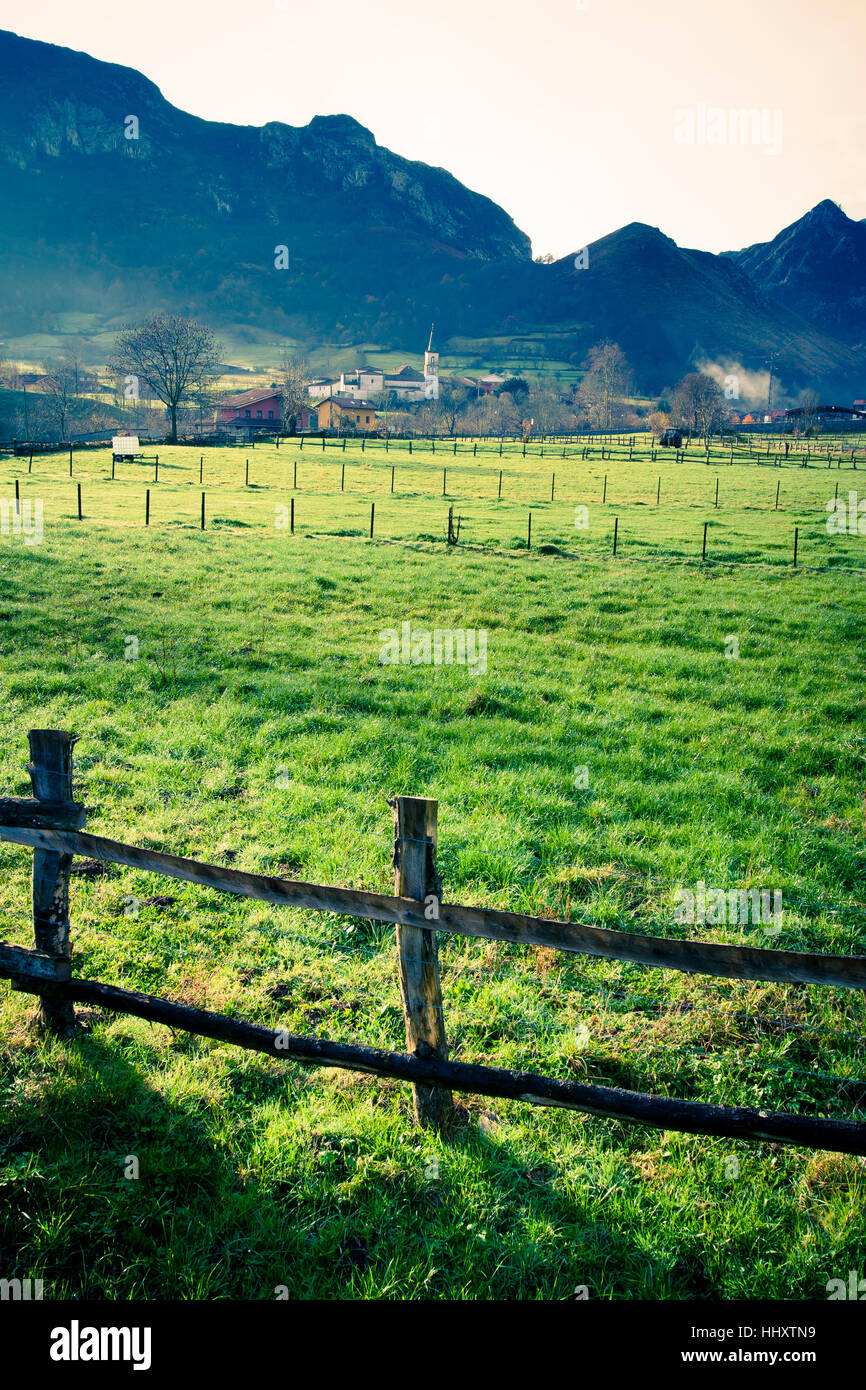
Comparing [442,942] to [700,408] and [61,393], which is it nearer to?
[61,393]

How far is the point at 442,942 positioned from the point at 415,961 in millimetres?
2317

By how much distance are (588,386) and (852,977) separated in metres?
202

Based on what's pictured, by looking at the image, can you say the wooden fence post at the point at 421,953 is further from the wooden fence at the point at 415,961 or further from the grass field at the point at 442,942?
the grass field at the point at 442,942

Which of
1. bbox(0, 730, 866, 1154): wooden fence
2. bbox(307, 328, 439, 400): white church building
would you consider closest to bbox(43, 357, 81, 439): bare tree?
bbox(307, 328, 439, 400): white church building

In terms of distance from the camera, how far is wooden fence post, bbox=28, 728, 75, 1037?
15.6 feet

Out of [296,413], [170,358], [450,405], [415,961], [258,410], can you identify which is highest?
[450,405]

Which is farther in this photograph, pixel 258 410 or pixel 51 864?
pixel 258 410

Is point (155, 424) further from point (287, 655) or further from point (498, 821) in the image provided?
point (498, 821)

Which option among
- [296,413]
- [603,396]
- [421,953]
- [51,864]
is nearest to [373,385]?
[603,396]

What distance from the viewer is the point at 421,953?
173 inches

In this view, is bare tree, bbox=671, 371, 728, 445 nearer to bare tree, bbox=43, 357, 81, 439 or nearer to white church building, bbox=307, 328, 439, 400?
white church building, bbox=307, 328, 439, 400

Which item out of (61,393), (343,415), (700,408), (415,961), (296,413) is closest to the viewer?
(415,961)

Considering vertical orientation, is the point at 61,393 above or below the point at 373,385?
below
